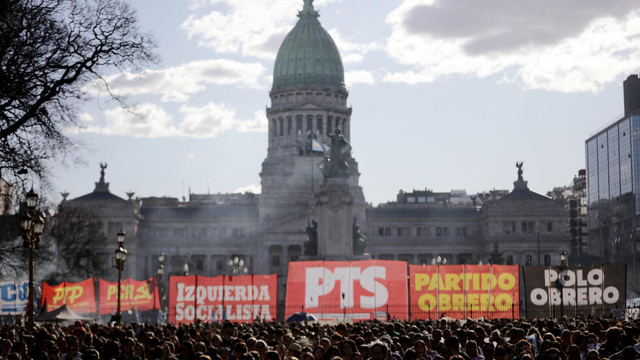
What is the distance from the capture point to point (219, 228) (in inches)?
6442

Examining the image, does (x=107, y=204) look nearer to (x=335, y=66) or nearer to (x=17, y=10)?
(x=335, y=66)

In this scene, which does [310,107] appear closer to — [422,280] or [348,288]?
[348,288]

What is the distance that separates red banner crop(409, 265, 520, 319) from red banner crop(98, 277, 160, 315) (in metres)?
13.1

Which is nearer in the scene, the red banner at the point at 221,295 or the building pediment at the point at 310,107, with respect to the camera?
the red banner at the point at 221,295

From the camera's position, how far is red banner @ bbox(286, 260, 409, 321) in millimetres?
45747

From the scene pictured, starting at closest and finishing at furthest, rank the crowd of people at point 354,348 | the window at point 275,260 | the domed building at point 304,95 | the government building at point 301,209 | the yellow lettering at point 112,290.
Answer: the crowd of people at point 354,348, the yellow lettering at point 112,290, the window at point 275,260, the government building at point 301,209, the domed building at point 304,95

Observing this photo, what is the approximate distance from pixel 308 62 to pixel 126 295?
442ft

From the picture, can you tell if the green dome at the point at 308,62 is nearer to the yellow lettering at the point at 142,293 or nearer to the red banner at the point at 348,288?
the yellow lettering at the point at 142,293

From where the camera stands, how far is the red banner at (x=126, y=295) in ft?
155

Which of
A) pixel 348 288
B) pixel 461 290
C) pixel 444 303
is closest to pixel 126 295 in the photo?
pixel 348 288

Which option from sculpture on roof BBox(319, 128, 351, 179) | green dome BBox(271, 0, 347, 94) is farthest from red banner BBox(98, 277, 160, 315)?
green dome BBox(271, 0, 347, 94)

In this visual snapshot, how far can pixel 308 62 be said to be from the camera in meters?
181

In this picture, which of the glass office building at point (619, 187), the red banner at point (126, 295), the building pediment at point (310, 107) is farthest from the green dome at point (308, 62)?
the red banner at point (126, 295)

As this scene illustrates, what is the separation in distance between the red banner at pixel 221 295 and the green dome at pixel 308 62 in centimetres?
13645
